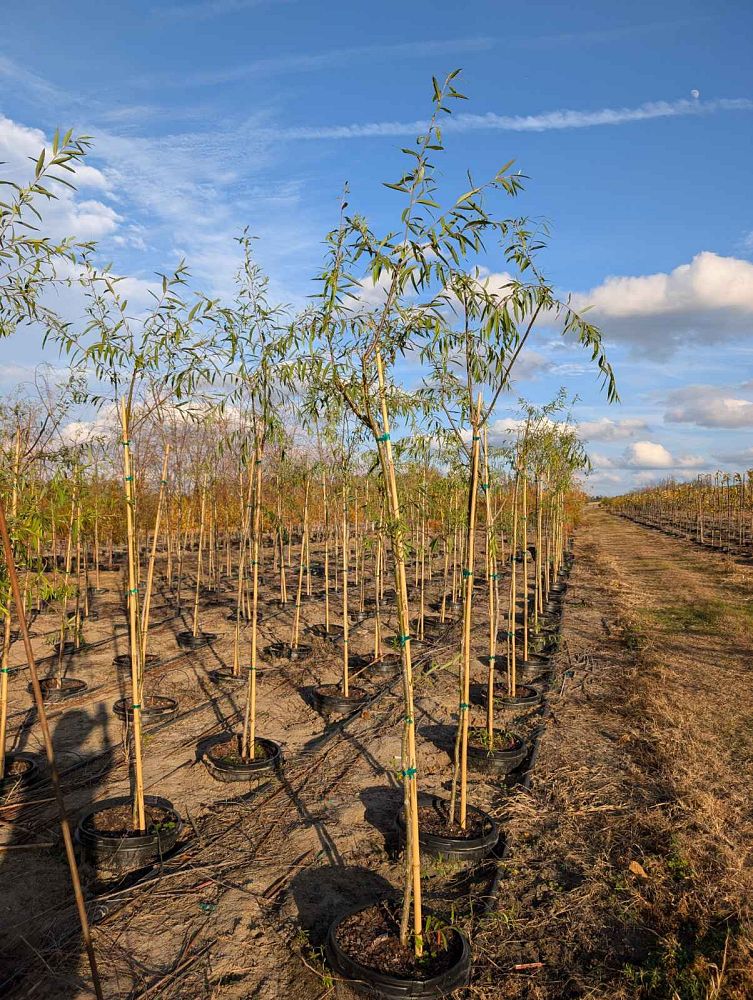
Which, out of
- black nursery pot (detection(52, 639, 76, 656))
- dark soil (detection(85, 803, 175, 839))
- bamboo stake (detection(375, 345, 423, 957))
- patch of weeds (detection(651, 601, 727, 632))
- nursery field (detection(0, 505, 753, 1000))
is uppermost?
bamboo stake (detection(375, 345, 423, 957))

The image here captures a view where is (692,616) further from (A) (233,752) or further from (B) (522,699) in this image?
(A) (233,752)

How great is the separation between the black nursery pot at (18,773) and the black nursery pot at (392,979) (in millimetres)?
3041

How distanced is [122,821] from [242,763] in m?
1.14

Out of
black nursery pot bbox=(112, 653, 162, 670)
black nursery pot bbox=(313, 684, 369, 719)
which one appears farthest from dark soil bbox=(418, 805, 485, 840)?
black nursery pot bbox=(112, 653, 162, 670)

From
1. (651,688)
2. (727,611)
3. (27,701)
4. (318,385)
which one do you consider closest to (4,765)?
(27,701)

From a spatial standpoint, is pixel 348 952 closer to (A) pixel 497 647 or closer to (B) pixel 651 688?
(B) pixel 651 688

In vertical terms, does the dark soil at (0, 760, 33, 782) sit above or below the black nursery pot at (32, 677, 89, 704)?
above

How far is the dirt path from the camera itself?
3146 mm

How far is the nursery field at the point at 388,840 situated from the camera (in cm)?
317

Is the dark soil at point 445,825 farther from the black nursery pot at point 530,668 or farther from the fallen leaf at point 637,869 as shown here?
the black nursery pot at point 530,668

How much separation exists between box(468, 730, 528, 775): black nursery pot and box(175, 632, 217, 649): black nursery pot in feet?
16.8

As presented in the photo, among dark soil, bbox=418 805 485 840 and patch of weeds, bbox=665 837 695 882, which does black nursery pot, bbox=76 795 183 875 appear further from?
patch of weeds, bbox=665 837 695 882

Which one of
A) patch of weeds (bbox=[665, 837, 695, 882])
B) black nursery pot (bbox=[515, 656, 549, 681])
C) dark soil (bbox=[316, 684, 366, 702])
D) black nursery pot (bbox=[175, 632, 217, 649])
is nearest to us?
patch of weeds (bbox=[665, 837, 695, 882])

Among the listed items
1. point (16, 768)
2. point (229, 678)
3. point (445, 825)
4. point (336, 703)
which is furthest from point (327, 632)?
point (445, 825)
